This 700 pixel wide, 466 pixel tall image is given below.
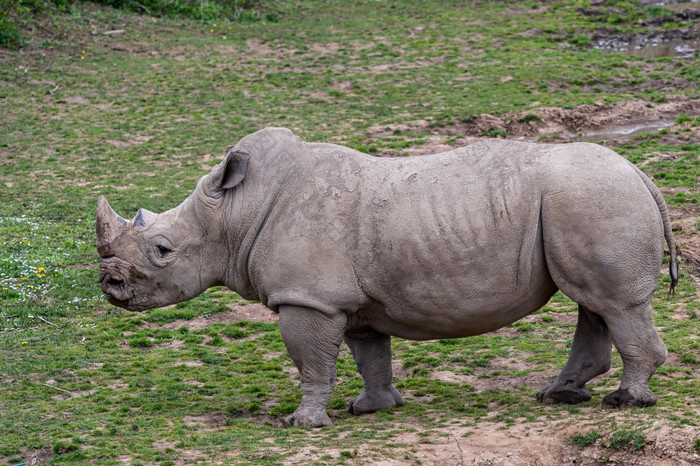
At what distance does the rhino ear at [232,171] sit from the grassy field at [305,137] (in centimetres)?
177

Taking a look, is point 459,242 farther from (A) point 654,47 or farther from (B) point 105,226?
(A) point 654,47

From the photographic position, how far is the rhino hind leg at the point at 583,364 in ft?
26.1

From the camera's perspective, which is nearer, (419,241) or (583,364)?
(419,241)

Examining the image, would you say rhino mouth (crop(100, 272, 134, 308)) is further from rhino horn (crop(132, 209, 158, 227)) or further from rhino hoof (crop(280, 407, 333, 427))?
rhino hoof (crop(280, 407, 333, 427))

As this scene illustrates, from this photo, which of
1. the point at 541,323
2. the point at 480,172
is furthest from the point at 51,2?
the point at 480,172

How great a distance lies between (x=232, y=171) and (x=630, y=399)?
10.9ft

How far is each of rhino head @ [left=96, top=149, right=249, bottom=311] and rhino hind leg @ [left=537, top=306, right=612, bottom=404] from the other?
267 cm

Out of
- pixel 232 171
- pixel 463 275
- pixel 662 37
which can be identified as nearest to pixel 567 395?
pixel 463 275

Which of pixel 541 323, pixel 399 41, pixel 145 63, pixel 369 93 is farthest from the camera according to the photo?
pixel 399 41

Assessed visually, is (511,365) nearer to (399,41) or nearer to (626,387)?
(626,387)

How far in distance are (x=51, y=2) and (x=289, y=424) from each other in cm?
1777

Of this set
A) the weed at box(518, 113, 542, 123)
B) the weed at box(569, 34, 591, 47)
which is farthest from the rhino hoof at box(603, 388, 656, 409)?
the weed at box(569, 34, 591, 47)

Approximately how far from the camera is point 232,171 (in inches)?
318

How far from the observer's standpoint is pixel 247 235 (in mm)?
8016
